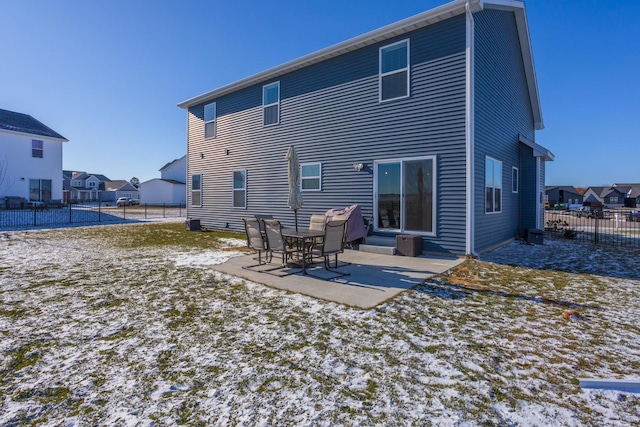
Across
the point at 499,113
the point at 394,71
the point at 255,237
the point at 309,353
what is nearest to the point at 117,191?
the point at 255,237

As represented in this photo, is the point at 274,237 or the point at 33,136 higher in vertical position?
the point at 33,136

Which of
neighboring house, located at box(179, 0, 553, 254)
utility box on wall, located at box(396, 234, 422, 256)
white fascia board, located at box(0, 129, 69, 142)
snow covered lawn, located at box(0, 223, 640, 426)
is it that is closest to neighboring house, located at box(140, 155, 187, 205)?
white fascia board, located at box(0, 129, 69, 142)

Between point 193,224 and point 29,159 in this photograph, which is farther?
point 29,159

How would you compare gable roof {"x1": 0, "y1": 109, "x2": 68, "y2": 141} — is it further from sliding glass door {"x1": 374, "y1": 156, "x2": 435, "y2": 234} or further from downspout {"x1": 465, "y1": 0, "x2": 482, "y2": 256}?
downspout {"x1": 465, "y1": 0, "x2": 482, "y2": 256}

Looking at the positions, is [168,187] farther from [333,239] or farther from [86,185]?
[333,239]

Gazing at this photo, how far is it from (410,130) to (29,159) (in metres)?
28.3

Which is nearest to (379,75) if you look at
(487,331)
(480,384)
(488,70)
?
(488,70)

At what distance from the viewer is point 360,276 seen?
5734 mm

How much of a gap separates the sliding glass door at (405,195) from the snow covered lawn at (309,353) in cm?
254

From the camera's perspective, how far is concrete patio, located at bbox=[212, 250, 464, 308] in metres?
4.66

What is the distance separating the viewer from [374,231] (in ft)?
28.3

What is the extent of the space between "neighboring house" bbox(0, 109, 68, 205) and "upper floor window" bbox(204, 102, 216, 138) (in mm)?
18710

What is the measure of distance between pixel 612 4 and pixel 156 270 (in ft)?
54.4

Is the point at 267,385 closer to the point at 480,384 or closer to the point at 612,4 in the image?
the point at 480,384
